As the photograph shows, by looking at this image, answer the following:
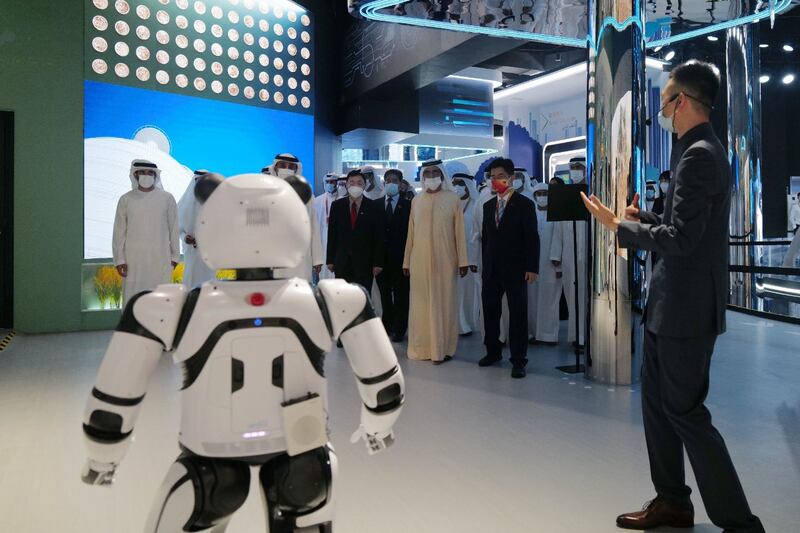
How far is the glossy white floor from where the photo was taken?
2.41m

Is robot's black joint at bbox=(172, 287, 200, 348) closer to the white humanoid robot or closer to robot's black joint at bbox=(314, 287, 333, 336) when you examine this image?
the white humanoid robot

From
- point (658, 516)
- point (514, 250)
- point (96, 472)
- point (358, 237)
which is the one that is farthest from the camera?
point (358, 237)

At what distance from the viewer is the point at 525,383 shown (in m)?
4.61

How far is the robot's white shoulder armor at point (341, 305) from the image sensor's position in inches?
65.6

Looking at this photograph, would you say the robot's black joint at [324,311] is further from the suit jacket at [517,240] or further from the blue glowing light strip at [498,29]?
the blue glowing light strip at [498,29]

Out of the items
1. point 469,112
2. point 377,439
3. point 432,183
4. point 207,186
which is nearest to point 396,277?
point 432,183

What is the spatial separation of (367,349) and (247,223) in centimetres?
49

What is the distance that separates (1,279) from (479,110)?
919 centimetres

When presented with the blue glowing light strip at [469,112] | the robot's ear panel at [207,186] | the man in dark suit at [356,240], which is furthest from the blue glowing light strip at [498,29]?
the blue glowing light strip at [469,112]

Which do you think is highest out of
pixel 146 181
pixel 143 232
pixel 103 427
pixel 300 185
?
pixel 146 181

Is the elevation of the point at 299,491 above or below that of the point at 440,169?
below

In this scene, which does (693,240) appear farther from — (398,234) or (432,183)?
(398,234)

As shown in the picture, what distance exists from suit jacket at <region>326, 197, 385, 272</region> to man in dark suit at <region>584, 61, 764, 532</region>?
404 centimetres

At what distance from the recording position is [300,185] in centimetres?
178
